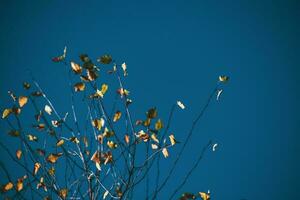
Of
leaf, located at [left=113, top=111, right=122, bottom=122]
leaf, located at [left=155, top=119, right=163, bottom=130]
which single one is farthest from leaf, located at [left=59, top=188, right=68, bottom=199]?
leaf, located at [left=155, top=119, right=163, bottom=130]

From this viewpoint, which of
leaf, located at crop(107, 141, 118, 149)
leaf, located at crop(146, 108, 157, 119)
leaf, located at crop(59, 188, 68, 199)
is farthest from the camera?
leaf, located at crop(59, 188, 68, 199)

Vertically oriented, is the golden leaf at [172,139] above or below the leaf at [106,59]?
below

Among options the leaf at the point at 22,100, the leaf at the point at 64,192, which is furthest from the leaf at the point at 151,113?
the leaf at the point at 64,192

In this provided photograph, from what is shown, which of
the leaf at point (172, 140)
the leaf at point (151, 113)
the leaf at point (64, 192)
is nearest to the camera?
the leaf at point (151, 113)

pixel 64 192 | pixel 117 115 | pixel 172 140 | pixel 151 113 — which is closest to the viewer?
pixel 151 113

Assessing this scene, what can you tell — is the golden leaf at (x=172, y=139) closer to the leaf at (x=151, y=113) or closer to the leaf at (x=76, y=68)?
the leaf at (x=151, y=113)

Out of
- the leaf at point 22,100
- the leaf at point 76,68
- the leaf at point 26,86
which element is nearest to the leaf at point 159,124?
the leaf at point 76,68

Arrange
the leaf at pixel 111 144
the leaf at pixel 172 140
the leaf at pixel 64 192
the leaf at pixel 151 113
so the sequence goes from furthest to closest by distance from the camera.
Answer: the leaf at pixel 64 192 < the leaf at pixel 111 144 < the leaf at pixel 172 140 < the leaf at pixel 151 113

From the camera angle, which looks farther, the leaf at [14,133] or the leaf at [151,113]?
the leaf at [14,133]

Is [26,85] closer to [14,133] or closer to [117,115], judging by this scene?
[14,133]

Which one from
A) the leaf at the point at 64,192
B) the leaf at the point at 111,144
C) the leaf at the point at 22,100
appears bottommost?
the leaf at the point at 64,192

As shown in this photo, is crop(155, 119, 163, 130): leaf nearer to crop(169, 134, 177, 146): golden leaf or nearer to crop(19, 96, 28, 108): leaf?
crop(169, 134, 177, 146): golden leaf

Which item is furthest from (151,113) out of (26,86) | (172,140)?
(26,86)

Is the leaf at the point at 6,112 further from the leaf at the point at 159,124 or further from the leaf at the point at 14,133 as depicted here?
the leaf at the point at 159,124
